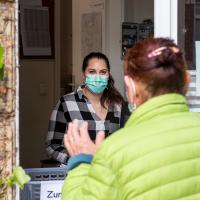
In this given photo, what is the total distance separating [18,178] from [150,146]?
1.05 metres

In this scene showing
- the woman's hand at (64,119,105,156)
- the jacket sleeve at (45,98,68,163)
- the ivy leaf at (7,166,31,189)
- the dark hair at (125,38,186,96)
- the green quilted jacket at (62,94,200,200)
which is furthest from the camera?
the jacket sleeve at (45,98,68,163)

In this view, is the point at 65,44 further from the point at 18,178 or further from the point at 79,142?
the point at 79,142

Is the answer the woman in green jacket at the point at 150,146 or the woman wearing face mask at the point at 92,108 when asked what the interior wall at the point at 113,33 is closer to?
the woman wearing face mask at the point at 92,108

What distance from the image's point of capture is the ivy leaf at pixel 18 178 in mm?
2791

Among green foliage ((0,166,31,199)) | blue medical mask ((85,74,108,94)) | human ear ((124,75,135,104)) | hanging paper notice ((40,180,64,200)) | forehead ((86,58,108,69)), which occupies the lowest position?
hanging paper notice ((40,180,64,200))

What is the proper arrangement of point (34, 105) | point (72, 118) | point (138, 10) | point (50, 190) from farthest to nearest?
point (34, 105)
point (138, 10)
point (72, 118)
point (50, 190)

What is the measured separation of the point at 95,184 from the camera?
6.44ft

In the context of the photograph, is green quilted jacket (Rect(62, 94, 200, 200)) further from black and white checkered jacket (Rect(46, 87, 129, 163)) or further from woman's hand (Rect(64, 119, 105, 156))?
black and white checkered jacket (Rect(46, 87, 129, 163))

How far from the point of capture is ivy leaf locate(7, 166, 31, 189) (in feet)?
9.16

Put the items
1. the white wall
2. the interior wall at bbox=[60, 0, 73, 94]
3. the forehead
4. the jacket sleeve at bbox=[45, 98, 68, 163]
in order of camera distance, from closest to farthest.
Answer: the jacket sleeve at bbox=[45, 98, 68, 163] < the forehead < the white wall < the interior wall at bbox=[60, 0, 73, 94]

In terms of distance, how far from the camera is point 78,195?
6.70 ft

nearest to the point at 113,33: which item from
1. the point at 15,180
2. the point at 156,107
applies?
the point at 15,180

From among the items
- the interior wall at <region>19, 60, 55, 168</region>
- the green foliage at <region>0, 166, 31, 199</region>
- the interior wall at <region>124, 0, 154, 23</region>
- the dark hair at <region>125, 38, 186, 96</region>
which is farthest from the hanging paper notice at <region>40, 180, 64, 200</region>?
the interior wall at <region>19, 60, 55, 168</region>

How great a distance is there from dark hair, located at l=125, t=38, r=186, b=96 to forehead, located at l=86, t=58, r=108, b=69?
6.73ft
